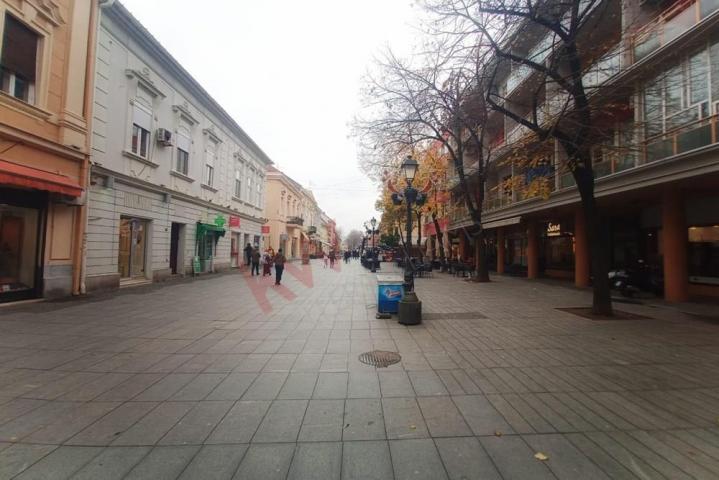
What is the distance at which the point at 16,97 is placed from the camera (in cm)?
856

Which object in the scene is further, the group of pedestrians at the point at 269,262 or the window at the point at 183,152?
the window at the point at 183,152

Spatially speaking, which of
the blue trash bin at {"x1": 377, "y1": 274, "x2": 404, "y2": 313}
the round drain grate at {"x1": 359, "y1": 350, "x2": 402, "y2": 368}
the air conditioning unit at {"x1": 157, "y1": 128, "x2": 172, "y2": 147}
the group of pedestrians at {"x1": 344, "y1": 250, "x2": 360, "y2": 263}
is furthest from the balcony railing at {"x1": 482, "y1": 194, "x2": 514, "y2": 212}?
the group of pedestrians at {"x1": 344, "y1": 250, "x2": 360, "y2": 263}

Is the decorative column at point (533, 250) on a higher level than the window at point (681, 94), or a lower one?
lower

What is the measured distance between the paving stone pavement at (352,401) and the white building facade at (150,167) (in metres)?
5.63

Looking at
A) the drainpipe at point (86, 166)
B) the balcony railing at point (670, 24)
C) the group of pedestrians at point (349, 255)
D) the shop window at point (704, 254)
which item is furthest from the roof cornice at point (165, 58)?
the group of pedestrians at point (349, 255)

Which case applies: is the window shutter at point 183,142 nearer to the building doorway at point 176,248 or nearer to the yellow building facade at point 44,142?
the building doorway at point 176,248

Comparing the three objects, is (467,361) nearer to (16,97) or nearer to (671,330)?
(671,330)

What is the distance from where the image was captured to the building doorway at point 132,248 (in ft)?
42.0

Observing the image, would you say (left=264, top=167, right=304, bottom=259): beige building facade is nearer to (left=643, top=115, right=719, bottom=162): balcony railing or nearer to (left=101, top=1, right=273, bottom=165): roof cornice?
(left=101, top=1, right=273, bottom=165): roof cornice

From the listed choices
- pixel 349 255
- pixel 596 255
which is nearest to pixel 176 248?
pixel 596 255

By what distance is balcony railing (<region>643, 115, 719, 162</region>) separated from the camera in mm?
8516

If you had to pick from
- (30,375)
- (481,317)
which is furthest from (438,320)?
(30,375)

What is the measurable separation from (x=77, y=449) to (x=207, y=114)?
19595mm

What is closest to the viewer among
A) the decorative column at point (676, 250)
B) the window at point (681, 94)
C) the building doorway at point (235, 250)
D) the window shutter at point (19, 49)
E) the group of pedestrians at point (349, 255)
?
the window shutter at point (19, 49)
